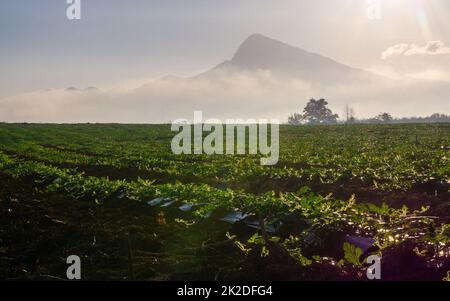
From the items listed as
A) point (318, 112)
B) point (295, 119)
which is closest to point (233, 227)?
point (318, 112)

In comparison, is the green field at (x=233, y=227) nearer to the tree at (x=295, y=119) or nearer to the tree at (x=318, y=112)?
the tree at (x=318, y=112)

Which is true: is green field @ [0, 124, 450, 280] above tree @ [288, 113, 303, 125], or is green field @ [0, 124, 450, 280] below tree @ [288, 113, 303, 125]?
below

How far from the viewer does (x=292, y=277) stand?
6.18 m

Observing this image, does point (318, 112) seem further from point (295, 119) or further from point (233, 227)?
point (233, 227)

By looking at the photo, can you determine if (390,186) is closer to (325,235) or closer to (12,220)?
(325,235)

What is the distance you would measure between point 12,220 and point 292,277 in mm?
7282

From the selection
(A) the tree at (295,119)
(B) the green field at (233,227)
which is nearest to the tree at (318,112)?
(A) the tree at (295,119)

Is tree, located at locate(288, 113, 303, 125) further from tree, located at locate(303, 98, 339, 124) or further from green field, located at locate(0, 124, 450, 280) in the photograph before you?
green field, located at locate(0, 124, 450, 280)

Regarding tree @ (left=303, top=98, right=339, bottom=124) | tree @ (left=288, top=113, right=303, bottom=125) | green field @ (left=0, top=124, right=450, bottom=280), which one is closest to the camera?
green field @ (left=0, top=124, right=450, bottom=280)

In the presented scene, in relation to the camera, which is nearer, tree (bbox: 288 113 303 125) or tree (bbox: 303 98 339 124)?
tree (bbox: 303 98 339 124)

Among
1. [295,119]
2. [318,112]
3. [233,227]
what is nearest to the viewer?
[233,227]

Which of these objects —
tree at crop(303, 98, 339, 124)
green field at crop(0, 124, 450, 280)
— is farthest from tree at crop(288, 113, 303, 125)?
green field at crop(0, 124, 450, 280)

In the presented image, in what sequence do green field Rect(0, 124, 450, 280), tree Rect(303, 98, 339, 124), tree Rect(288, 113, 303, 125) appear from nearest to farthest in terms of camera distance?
1. green field Rect(0, 124, 450, 280)
2. tree Rect(303, 98, 339, 124)
3. tree Rect(288, 113, 303, 125)
